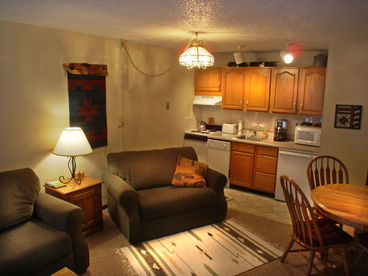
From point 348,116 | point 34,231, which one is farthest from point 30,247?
point 348,116

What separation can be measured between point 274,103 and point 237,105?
65 centimetres

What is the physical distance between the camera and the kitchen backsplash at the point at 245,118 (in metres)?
4.93

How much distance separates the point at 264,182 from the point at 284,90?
5.00ft

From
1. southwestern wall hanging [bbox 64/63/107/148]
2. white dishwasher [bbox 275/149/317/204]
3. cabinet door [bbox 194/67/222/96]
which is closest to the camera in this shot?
southwestern wall hanging [bbox 64/63/107/148]

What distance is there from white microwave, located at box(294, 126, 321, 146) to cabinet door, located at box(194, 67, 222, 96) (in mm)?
1558

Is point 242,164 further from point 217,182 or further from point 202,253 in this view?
point 202,253

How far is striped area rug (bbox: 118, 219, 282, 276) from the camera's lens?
2.73 meters

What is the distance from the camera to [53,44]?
3.27m

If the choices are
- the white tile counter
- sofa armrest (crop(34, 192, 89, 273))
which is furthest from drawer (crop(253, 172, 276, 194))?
sofa armrest (crop(34, 192, 89, 273))

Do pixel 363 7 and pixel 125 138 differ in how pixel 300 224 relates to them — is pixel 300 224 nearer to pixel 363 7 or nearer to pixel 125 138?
pixel 363 7

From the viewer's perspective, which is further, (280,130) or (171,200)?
(280,130)

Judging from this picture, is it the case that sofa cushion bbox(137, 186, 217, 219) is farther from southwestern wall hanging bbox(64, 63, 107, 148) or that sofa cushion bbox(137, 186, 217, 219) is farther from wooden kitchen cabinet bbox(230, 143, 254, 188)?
wooden kitchen cabinet bbox(230, 143, 254, 188)

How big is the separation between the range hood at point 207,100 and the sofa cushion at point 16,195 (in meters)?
3.32

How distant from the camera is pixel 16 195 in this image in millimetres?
2645
